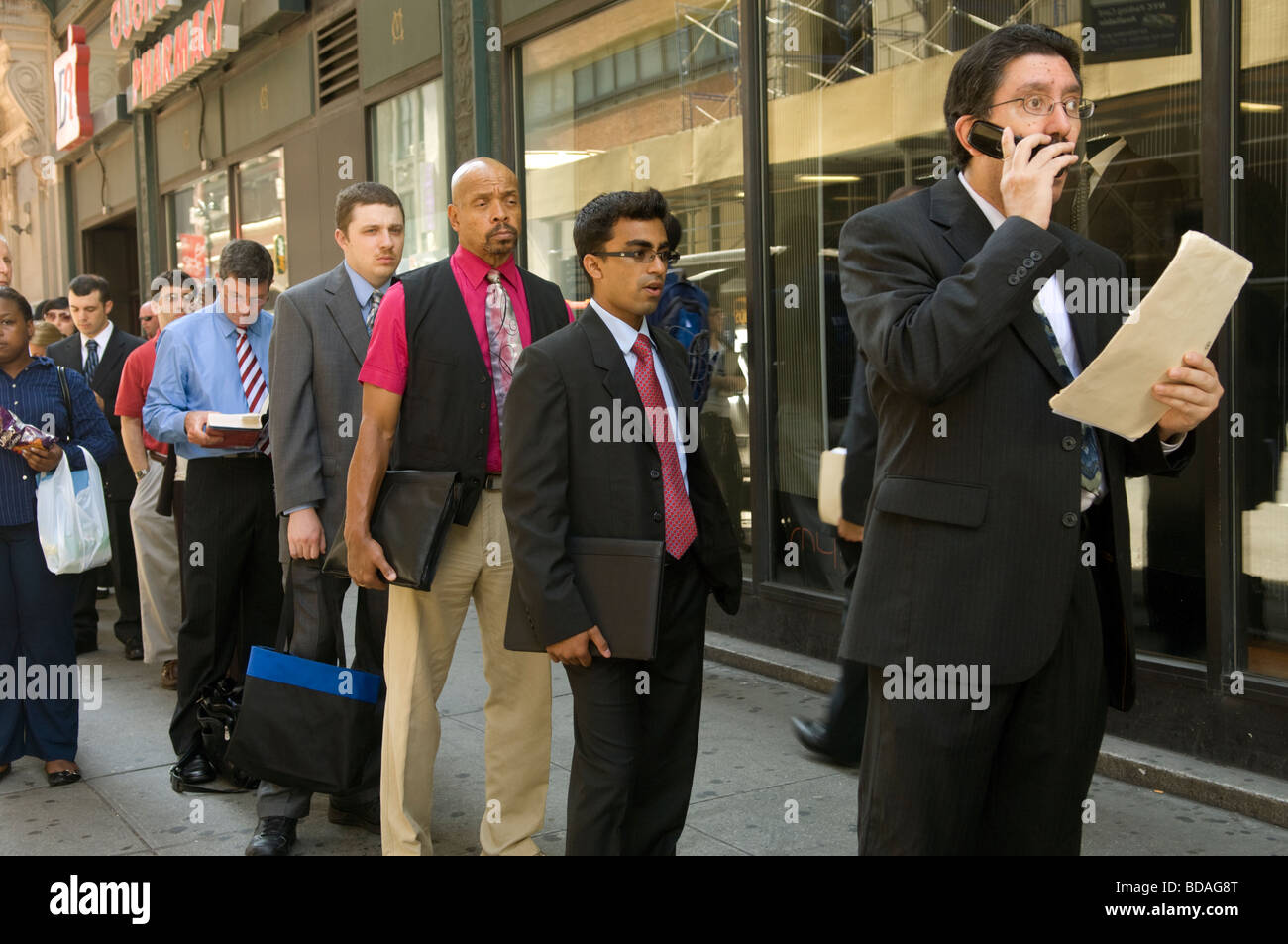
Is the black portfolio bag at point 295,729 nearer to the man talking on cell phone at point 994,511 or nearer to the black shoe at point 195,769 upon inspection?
the black shoe at point 195,769

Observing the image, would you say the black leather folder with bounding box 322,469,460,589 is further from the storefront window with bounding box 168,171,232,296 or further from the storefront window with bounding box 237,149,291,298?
the storefront window with bounding box 168,171,232,296

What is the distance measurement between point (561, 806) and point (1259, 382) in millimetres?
2979

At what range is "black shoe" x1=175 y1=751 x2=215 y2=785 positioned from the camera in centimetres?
509

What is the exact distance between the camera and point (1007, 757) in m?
2.41

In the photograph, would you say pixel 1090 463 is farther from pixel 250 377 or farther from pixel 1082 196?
pixel 250 377

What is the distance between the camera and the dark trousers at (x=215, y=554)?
208 inches

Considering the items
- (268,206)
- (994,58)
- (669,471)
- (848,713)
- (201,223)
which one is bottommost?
(848,713)

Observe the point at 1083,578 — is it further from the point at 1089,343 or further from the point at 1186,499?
the point at 1186,499

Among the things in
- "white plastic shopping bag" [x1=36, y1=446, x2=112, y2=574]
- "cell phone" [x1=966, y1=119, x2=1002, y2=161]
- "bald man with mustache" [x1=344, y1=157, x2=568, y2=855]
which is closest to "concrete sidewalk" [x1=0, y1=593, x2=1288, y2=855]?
"bald man with mustache" [x1=344, y1=157, x2=568, y2=855]

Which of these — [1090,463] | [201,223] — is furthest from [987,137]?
[201,223]

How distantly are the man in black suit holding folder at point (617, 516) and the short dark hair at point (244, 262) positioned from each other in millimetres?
2416

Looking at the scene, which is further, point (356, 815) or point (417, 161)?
point (417, 161)

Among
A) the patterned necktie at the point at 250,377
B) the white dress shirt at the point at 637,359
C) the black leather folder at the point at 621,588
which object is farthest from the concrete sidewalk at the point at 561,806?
the patterned necktie at the point at 250,377
